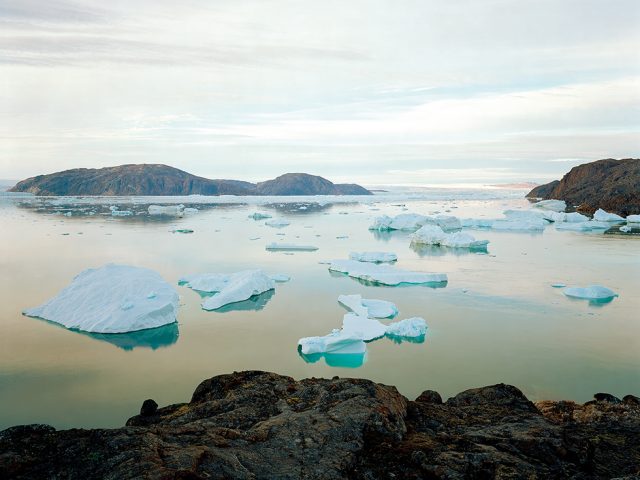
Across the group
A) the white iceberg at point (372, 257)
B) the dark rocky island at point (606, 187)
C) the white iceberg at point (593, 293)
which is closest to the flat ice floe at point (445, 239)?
the white iceberg at point (372, 257)

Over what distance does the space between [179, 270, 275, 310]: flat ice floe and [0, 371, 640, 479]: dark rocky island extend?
5.86 m

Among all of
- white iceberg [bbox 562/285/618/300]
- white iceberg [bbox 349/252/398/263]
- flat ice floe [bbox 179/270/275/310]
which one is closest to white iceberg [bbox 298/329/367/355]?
flat ice floe [bbox 179/270/275/310]

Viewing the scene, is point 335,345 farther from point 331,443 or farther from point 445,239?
point 445,239

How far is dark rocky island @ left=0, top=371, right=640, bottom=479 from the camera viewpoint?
2666mm

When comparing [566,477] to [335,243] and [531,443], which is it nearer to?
[531,443]

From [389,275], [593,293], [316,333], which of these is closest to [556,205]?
[593,293]

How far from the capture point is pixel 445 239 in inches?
772

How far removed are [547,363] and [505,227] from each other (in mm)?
21324

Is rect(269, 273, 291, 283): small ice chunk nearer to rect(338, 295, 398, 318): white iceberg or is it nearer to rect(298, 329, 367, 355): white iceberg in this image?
rect(338, 295, 398, 318): white iceberg

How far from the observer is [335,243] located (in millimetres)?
20625

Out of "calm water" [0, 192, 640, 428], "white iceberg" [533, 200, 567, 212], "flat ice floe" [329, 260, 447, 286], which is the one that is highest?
"white iceberg" [533, 200, 567, 212]

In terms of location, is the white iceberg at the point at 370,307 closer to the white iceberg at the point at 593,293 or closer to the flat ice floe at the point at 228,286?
the flat ice floe at the point at 228,286

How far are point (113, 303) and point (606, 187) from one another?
172 ft

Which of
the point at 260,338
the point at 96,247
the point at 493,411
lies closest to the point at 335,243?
the point at 96,247
